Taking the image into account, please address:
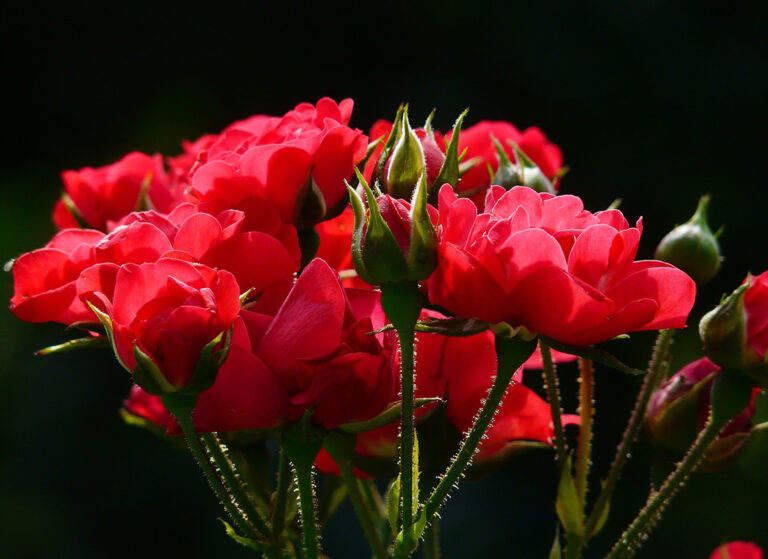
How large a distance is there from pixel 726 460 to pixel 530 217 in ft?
0.79

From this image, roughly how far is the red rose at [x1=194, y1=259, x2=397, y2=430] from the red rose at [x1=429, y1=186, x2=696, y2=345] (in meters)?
0.05

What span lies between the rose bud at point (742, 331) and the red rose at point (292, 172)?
8.7 inches

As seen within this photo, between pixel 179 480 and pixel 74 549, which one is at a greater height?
pixel 179 480

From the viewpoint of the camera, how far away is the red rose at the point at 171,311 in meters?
0.42

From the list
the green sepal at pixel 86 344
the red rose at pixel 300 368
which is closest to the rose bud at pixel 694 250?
the red rose at pixel 300 368

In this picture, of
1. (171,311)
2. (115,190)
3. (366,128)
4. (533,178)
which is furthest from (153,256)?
(366,128)

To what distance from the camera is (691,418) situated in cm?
58

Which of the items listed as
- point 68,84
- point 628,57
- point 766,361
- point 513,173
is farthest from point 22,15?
point 766,361

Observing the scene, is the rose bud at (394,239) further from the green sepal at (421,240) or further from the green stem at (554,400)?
the green stem at (554,400)

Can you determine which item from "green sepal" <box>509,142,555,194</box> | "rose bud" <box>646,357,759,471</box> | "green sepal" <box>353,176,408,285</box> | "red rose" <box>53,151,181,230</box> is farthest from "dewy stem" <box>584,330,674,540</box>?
"red rose" <box>53,151,181,230</box>

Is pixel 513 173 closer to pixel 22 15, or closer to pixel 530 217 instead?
pixel 530 217

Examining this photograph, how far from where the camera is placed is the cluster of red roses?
0.43 metres

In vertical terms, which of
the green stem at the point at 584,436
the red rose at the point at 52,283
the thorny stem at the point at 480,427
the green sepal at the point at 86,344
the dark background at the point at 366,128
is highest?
the thorny stem at the point at 480,427

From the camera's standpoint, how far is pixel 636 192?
6.83ft
